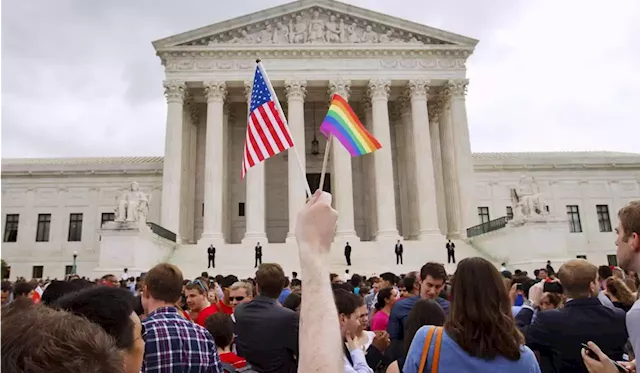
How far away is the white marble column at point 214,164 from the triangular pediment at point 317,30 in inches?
141

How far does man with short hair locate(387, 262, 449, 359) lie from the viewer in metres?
5.47

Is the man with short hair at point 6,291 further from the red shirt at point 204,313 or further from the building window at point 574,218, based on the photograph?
the building window at point 574,218

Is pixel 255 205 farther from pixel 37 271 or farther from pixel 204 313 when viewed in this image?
pixel 204 313

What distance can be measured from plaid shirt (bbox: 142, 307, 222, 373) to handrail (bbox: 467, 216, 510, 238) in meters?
29.3

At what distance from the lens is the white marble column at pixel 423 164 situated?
34.4m

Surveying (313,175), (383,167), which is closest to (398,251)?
(383,167)

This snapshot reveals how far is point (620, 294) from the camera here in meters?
5.87

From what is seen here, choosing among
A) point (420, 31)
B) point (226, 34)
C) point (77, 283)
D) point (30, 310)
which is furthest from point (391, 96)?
point (30, 310)

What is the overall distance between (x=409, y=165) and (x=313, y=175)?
7.97 m

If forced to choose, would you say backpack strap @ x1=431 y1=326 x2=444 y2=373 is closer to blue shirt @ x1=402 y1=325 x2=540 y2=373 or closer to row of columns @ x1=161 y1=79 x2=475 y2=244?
blue shirt @ x1=402 y1=325 x2=540 y2=373

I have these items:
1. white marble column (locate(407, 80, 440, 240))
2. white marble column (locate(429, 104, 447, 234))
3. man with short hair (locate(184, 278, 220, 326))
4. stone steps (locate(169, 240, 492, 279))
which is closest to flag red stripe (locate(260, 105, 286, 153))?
man with short hair (locate(184, 278, 220, 326))

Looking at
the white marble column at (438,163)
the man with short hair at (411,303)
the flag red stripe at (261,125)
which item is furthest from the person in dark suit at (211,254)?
the man with short hair at (411,303)

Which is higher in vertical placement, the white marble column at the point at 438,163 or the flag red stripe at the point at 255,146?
the white marble column at the point at 438,163

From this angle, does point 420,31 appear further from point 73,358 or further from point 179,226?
point 73,358
